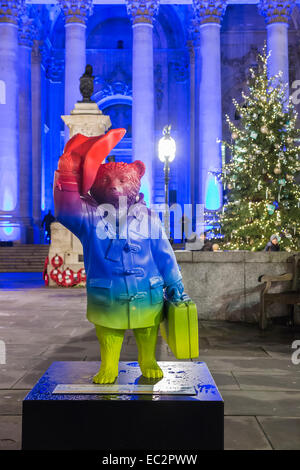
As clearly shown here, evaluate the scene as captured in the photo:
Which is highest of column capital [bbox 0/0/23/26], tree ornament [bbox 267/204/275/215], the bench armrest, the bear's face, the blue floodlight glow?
column capital [bbox 0/0/23/26]

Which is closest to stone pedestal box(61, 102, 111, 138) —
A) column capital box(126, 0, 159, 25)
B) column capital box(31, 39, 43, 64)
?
column capital box(126, 0, 159, 25)

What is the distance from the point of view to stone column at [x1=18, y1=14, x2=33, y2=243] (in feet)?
104

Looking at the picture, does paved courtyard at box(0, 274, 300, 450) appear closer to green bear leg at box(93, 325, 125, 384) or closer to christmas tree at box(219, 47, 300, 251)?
green bear leg at box(93, 325, 125, 384)

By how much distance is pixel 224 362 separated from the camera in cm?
636

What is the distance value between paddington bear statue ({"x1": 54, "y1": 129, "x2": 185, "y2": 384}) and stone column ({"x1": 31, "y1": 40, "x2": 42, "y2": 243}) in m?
32.3

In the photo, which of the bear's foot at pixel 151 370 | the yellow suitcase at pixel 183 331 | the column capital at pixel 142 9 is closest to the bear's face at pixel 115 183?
the yellow suitcase at pixel 183 331

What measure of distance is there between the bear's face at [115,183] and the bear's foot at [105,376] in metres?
1.03

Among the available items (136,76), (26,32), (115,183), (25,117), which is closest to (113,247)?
(115,183)

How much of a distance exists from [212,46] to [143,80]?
4058mm

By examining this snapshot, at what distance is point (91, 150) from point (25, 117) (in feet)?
99.7

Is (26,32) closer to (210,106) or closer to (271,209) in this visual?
(210,106)

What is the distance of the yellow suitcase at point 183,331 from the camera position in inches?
127

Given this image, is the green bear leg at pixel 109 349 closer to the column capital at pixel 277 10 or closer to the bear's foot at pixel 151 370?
the bear's foot at pixel 151 370
